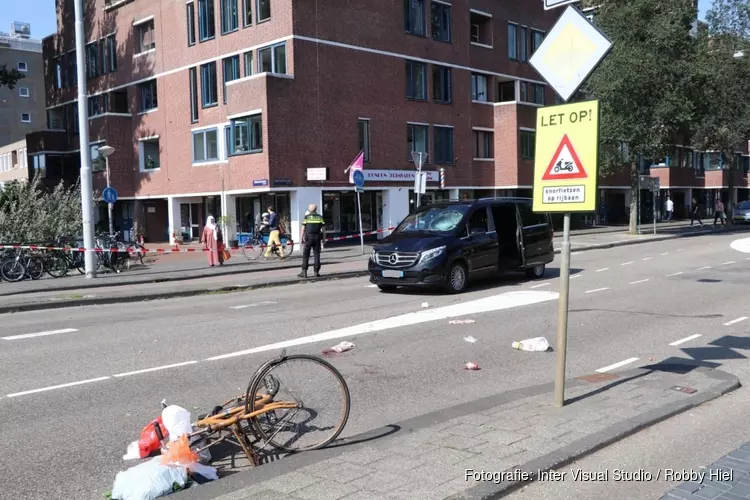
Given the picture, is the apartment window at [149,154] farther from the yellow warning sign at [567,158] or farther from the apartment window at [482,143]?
the yellow warning sign at [567,158]

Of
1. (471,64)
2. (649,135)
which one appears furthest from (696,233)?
(471,64)

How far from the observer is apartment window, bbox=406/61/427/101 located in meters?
33.5

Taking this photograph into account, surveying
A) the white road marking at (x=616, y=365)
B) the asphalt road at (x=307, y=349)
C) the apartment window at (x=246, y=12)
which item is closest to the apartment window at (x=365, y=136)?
the apartment window at (x=246, y=12)

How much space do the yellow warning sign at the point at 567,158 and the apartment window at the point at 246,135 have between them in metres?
23.7

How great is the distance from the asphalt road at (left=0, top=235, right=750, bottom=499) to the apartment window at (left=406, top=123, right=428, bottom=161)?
64.3 feet

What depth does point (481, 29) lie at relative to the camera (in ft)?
126

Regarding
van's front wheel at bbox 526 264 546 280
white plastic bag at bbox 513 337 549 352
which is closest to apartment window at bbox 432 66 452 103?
van's front wheel at bbox 526 264 546 280

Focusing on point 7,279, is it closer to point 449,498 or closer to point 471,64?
point 449,498

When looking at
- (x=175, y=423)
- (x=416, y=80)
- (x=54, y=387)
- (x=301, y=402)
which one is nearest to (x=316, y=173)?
(x=416, y=80)

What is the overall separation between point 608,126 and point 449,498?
3114 cm

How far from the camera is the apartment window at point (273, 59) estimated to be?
28947mm

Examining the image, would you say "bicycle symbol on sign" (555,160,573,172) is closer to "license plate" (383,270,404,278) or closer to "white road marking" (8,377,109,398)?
"white road marking" (8,377,109,398)

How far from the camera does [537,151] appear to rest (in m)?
5.44

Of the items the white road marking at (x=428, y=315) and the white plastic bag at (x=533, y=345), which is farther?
the white road marking at (x=428, y=315)
